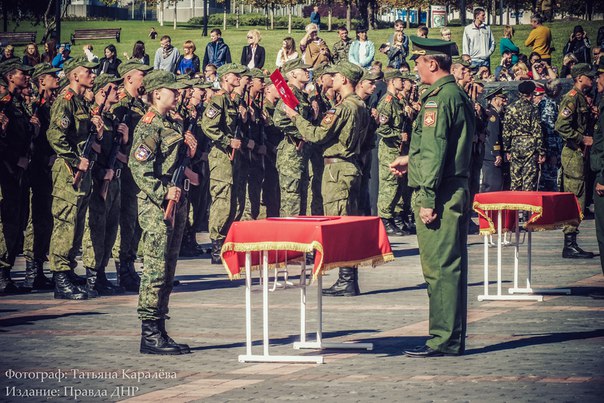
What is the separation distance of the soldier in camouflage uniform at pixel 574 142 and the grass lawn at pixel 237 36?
22.2m

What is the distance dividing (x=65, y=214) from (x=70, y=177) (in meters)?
0.43

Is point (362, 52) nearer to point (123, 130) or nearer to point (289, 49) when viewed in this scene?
point (289, 49)

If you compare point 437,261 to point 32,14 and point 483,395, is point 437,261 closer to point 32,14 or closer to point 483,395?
point 483,395

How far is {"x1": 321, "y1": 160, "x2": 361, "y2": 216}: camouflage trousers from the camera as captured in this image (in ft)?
45.5

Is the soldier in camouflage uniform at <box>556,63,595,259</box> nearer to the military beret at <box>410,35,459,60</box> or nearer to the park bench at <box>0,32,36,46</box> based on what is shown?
the military beret at <box>410,35,459,60</box>

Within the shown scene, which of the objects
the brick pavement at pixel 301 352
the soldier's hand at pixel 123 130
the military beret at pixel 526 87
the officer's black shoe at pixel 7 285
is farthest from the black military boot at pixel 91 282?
the military beret at pixel 526 87

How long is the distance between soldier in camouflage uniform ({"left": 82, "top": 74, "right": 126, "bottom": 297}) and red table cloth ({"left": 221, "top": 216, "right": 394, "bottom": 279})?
4.03m

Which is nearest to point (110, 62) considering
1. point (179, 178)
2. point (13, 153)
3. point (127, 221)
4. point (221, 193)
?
point (221, 193)

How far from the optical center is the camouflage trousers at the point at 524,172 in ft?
67.7

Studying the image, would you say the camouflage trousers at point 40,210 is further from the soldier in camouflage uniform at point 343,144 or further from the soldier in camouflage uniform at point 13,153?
the soldier in camouflage uniform at point 343,144

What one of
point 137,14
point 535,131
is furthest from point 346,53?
point 137,14

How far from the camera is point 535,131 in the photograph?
20797mm

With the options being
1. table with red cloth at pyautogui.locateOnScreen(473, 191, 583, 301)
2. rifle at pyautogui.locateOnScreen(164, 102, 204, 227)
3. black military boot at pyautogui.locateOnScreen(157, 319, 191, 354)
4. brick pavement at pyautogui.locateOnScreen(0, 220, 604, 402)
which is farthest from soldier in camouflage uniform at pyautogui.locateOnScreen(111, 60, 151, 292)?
table with red cloth at pyautogui.locateOnScreen(473, 191, 583, 301)

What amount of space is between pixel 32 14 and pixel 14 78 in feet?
124
